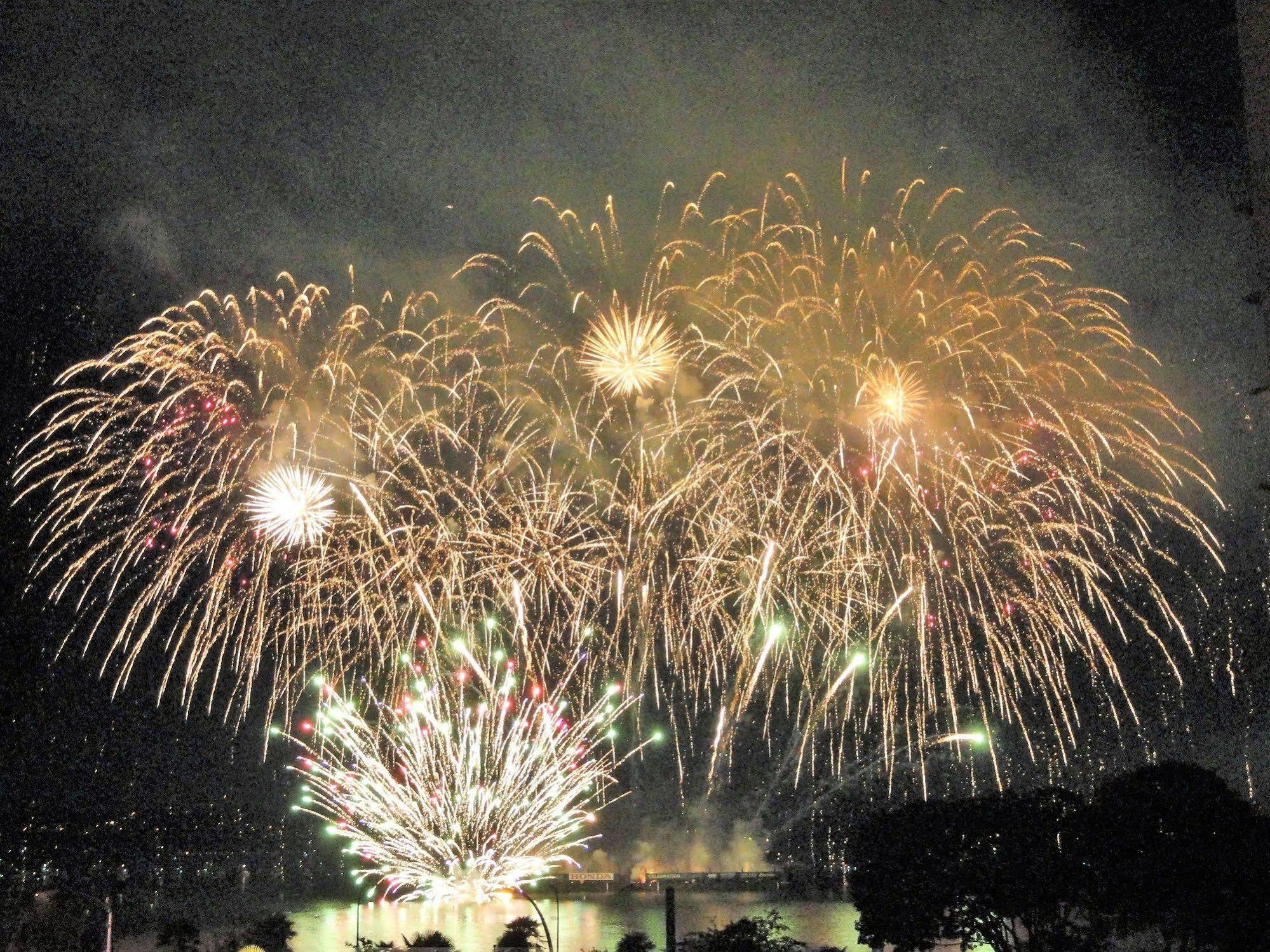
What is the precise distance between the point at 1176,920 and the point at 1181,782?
2.58 m

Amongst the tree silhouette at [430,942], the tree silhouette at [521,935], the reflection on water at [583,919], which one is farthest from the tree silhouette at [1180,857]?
the tree silhouette at [430,942]

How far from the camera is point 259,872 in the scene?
104 m

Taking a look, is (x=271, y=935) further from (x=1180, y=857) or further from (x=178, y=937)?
(x=1180, y=857)

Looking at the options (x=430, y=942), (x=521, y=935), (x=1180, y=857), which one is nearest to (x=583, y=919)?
(x=521, y=935)

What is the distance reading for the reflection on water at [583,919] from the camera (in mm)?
39156

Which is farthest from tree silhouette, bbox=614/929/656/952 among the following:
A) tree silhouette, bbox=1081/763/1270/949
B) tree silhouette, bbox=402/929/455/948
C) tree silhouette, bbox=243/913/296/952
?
tree silhouette, bbox=1081/763/1270/949

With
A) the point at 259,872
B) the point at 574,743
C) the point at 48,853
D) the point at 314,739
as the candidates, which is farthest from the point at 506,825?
the point at 259,872

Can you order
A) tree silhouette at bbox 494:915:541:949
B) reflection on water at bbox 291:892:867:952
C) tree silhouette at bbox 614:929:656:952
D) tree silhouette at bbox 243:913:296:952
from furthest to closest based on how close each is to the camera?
1. reflection on water at bbox 291:892:867:952
2. tree silhouette at bbox 243:913:296:952
3. tree silhouette at bbox 494:915:541:949
4. tree silhouette at bbox 614:929:656:952

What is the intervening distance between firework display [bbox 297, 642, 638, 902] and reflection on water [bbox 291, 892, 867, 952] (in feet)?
10.5

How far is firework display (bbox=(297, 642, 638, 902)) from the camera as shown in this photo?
32656 millimetres

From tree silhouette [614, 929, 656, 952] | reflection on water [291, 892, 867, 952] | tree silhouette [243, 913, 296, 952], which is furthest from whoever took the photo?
reflection on water [291, 892, 867, 952]

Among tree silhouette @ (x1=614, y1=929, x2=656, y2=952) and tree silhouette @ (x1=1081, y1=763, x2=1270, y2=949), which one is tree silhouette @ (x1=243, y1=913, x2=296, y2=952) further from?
tree silhouette @ (x1=1081, y1=763, x2=1270, y2=949)

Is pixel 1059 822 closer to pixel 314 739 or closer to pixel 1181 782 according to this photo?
pixel 1181 782

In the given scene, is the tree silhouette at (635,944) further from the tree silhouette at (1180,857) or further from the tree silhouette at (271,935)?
the tree silhouette at (1180,857)
